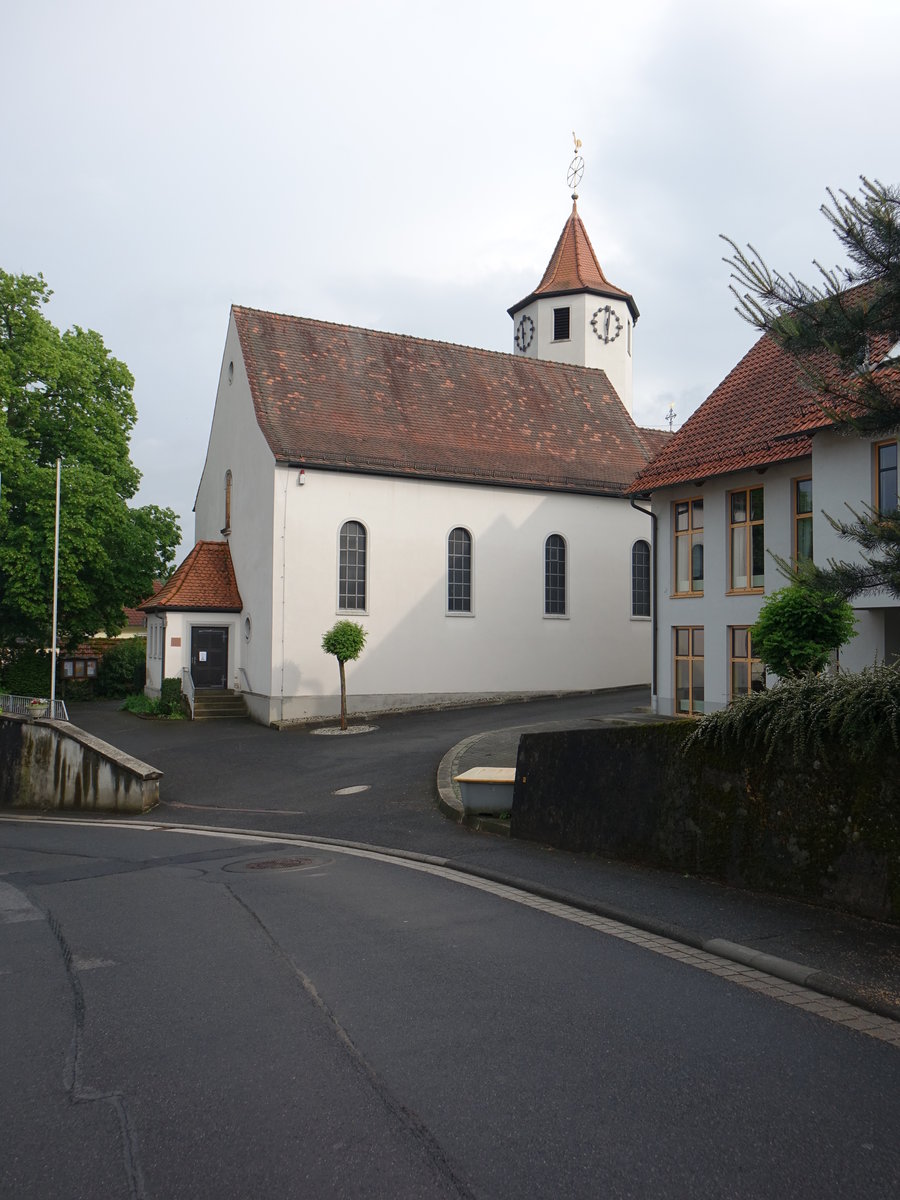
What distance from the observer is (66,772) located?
19750 millimetres

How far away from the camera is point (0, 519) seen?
33.4 meters

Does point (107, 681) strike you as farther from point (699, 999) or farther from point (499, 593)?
point (699, 999)

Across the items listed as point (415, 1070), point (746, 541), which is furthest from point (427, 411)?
point (415, 1070)

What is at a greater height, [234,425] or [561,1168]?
[234,425]

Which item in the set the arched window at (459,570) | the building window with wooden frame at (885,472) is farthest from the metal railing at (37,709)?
the building window with wooden frame at (885,472)

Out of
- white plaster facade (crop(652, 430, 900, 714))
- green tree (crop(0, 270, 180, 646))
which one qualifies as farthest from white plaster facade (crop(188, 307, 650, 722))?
white plaster facade (crop(652, 430, 900, 714))

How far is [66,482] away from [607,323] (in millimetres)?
21012

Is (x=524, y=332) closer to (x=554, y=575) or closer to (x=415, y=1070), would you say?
(x=554, y=575)

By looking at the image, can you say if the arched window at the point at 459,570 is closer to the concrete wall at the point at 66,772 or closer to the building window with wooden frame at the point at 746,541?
the building window with wooden frame at the point at 746,541

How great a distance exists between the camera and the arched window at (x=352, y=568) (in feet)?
93.1

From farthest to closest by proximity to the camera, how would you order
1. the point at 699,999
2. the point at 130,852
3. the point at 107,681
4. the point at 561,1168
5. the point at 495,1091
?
1. the point at 107,681
2. the point at 130,852
3. the point at 699,999
4. the point at 495,1091
5. the point at 561,1168

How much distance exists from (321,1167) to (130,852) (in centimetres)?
965

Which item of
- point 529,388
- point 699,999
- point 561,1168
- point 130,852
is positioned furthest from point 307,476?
point 561,1168

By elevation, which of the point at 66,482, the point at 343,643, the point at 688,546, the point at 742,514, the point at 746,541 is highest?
the point at 66,482
